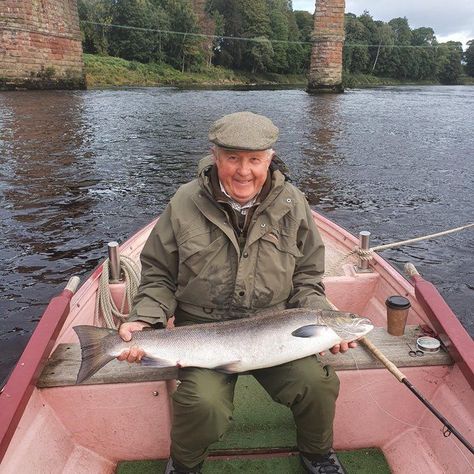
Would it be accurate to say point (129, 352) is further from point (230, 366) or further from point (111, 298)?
point (111, 298)

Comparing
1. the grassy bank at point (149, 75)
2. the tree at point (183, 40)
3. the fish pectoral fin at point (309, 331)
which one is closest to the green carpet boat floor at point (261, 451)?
the fish pectoral fin at point (309, 331)

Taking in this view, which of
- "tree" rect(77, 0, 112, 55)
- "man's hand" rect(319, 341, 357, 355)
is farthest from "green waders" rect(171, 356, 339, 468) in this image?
"tree" rect(77, 0, 112, 55)

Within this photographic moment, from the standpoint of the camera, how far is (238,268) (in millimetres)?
3268

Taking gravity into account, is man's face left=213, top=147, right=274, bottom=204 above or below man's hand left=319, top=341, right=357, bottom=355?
above

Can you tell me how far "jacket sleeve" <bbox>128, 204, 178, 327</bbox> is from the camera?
336cm

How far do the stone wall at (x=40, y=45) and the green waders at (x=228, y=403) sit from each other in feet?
127

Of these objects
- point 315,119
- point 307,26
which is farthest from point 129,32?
point 307,26

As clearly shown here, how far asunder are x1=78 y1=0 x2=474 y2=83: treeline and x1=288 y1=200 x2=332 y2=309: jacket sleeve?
5466cm

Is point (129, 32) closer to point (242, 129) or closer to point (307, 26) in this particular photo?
point (307, 26)

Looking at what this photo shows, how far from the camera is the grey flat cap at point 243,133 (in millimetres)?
3094

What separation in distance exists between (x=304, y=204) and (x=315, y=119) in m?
24.8

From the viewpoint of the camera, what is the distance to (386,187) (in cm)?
1451

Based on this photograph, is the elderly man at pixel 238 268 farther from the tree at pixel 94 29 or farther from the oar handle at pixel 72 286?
the tree at pixel 94 29

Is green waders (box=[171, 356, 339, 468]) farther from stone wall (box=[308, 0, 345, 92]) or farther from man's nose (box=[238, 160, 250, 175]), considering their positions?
stone wall (box=[308, 0, 345, 92])
